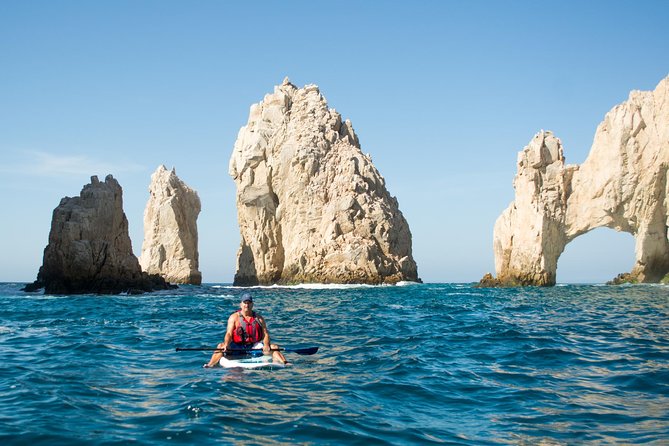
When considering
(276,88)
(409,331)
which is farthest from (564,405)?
(276,88)

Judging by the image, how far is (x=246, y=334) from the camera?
50.0 ft

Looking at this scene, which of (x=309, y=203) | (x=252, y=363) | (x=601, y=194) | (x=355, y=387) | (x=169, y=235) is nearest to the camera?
(x=355, y=387)

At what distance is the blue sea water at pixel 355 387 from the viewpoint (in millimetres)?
8781

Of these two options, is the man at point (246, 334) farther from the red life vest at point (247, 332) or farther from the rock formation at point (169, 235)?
the rock formation at point (169, 235)

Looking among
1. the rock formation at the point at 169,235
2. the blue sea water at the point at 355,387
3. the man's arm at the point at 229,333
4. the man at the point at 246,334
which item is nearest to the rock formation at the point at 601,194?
the blue sea water at the point at 355,387

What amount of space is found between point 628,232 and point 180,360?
57771mm

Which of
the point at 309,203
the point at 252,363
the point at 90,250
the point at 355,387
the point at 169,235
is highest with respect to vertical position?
the point at 309,203

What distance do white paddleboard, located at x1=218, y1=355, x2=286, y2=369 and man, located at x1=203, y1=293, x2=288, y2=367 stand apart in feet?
0.90

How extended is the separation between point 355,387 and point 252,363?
3238 millimetres

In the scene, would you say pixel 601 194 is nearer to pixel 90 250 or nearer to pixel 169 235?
pixel 90 250

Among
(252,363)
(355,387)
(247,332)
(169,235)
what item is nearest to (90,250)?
(169,235)

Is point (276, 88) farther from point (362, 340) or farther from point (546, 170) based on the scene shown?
point (362, 340)

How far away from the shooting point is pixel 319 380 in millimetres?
12758

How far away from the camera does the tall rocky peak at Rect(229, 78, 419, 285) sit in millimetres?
80000
